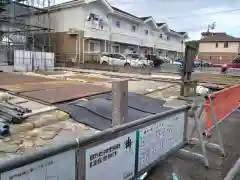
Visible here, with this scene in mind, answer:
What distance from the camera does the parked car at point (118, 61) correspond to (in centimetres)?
2045

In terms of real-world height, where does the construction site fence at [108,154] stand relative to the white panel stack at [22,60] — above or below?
below

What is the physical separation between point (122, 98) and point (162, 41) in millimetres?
35600

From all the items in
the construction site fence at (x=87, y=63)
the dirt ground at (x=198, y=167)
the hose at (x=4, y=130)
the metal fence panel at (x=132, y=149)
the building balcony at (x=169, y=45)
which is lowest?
the dirt ground at (x=198, y=167)

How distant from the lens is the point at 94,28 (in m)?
22.5

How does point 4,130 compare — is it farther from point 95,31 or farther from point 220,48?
point 220,48

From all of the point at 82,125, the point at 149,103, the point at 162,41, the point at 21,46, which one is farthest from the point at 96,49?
the point at 82,125

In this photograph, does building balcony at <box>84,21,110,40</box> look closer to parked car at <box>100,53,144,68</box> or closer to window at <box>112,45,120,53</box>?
window at <box>112,45,120,53</box>

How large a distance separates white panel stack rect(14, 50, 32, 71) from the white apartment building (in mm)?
6487

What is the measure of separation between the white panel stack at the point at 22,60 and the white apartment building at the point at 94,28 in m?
6.49

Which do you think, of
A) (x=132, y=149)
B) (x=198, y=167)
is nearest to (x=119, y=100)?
(x=132, y=149)

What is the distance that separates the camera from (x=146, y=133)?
2.47 metres

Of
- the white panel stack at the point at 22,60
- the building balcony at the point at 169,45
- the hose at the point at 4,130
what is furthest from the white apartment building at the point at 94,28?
the hose at the point at 4,130

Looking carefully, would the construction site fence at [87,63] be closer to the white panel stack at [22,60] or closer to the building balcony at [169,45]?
the white panel stack at [22,60]

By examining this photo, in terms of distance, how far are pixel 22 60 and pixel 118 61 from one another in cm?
844
